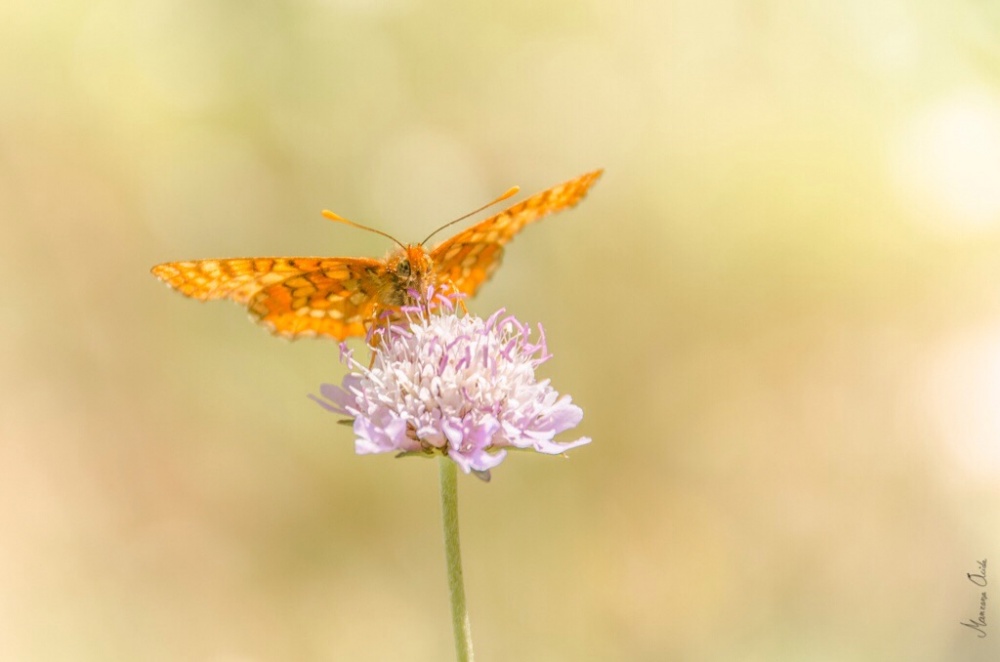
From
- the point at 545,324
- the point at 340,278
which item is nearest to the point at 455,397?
the point at 340,278

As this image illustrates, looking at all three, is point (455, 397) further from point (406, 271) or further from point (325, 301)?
point (325, 301)

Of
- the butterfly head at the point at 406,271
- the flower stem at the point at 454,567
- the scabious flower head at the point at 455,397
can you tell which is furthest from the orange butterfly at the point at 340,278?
the flower stem at the point at 454,567

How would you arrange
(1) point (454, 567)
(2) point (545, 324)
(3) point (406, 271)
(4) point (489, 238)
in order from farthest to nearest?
(2) point (545, 324)
(4) point (489, 238)
(3) point (406, 271)
(1) point (454, 567)

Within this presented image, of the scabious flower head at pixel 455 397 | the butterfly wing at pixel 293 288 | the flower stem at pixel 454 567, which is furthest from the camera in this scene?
the butterfly wing at pixel 293 288

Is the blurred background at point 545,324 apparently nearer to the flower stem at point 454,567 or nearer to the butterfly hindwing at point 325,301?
the butterfly hindwing at point 325,301

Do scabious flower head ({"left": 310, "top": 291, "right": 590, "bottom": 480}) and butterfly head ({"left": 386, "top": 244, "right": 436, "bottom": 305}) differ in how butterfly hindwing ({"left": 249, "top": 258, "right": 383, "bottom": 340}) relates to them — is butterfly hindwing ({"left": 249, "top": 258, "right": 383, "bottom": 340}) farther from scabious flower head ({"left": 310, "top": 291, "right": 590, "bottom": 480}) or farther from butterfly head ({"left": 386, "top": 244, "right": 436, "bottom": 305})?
scabious flower head ({"left": 310, "top": 291, "right": 590, "bottom": 480})

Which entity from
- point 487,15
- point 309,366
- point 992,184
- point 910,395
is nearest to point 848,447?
point 910,395

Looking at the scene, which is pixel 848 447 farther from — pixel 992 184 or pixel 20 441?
pixel 20 441
